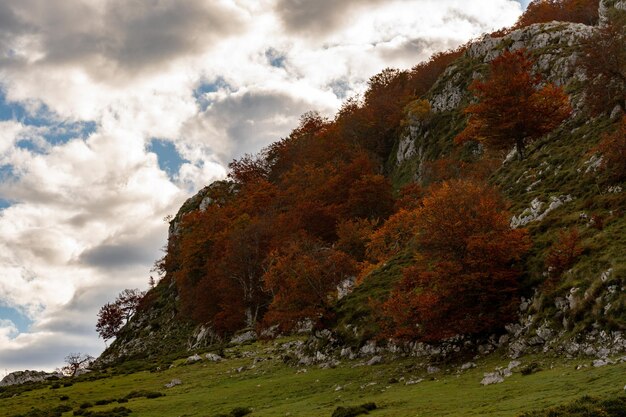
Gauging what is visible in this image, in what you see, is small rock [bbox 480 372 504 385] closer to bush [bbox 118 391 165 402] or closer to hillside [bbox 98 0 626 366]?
hillside [bbox 98 0 626 366]

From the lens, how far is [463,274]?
3744cm

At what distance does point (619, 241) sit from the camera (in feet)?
115

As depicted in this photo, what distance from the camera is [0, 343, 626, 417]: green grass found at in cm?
2283

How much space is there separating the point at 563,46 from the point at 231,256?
74924 millimetres

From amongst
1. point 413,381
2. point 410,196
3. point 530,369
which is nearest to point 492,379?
point 530,369

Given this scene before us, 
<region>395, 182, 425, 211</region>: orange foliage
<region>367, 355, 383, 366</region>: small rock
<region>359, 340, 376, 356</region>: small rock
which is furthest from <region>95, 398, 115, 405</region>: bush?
<region>395, 182, 425, 211</region>: orange foliage

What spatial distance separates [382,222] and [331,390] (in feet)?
199

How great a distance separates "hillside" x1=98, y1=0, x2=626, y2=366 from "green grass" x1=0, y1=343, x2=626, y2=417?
4.05 meters

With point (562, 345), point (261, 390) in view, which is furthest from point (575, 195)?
point (261, 390)

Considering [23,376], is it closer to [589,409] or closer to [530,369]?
[530,369]

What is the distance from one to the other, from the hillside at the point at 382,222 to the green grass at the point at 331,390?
405 centimetres

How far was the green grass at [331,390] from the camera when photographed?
22.8m

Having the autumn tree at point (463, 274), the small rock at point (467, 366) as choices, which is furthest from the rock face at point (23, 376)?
the small rock at point (467, 366)

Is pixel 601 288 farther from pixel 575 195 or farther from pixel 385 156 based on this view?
pixel 385 156
